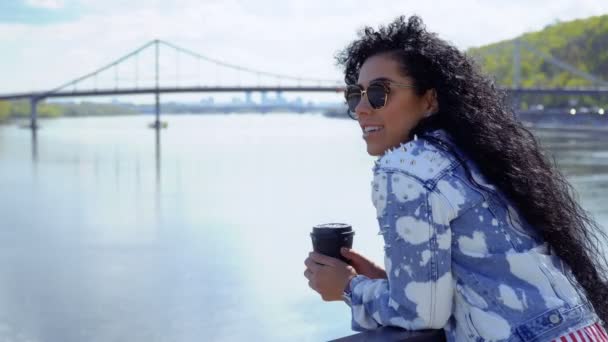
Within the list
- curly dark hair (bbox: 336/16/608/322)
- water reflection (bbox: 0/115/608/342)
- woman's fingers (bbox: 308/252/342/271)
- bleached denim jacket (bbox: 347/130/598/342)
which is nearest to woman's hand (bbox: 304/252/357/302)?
woman's fingers (bbox: 308/252/342/271)

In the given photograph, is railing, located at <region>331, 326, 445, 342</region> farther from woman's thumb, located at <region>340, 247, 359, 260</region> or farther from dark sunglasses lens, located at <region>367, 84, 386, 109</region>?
dark sunglasses lens, located at <region>367, 84, 386, 109</region>

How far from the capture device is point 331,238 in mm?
1154

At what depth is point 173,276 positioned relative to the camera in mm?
6152

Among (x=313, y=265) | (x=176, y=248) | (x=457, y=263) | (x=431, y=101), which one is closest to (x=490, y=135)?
(x=431, y=101)

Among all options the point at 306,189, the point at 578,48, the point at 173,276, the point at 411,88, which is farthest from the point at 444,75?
the point at 578,48

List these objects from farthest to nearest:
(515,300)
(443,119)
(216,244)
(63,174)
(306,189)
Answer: (63,174), (306,189), (216,244), (443,119), (515,300)

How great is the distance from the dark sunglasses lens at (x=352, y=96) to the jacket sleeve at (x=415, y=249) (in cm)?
24

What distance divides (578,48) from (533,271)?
50.1m

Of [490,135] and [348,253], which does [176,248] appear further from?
[490,135]

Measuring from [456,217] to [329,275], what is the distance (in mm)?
250

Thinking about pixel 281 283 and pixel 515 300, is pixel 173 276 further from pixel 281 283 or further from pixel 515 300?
pixel 515 300


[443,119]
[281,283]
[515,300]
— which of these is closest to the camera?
[515,300]

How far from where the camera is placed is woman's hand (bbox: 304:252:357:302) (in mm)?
1118

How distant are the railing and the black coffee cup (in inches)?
7.9
